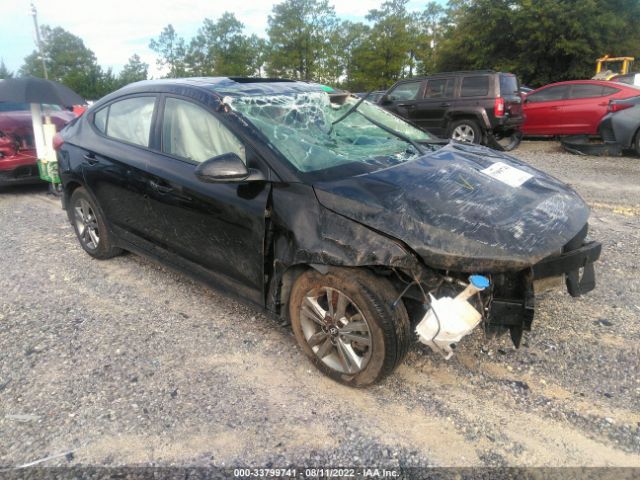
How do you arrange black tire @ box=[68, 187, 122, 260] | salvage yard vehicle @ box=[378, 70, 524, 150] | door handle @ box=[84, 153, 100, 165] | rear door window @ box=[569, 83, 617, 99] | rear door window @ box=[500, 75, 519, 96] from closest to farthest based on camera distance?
door handle @ box=[84, 153, 100, 165], black tire @ box=[68, 187, 122, 260], salvage yard vehicle @ box=[378, 70, 524, 150], rear door window @ box=[500, 75, 519, 96], rear door window @ box=[569, 83, 617, 99]

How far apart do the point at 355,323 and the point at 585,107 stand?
1055 cm

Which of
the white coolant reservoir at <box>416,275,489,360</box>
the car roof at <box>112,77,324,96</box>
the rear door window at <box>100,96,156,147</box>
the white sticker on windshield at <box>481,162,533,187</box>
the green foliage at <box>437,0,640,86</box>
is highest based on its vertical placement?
the green foliage at <box>437,0,640,86</box>

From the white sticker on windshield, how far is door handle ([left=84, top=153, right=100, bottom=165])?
10.0 feet

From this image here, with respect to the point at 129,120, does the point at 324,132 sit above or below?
below

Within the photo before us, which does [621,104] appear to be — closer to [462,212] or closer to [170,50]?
[462,212]

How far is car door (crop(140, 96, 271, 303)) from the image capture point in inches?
108

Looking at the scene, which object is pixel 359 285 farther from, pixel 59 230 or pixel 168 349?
pixel 59 230

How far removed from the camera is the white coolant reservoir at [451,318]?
220 centimetres

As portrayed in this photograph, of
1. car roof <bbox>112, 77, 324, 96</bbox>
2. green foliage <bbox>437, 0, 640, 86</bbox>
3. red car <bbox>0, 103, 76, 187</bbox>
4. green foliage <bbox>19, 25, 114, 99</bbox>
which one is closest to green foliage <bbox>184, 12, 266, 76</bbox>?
green foliage <bbox>19, 25, 114, 99</bbox>

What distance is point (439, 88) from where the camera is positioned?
10773 millimetres

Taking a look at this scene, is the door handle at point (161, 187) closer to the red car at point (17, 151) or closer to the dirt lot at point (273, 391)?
the dirt lot at point (273, 391)

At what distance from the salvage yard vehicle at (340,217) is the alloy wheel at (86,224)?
79cm

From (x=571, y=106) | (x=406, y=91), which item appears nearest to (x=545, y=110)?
(x=571, y=106)

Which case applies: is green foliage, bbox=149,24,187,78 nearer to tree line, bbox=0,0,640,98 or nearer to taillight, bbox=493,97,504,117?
tree line, bbox=0,0,640,98
